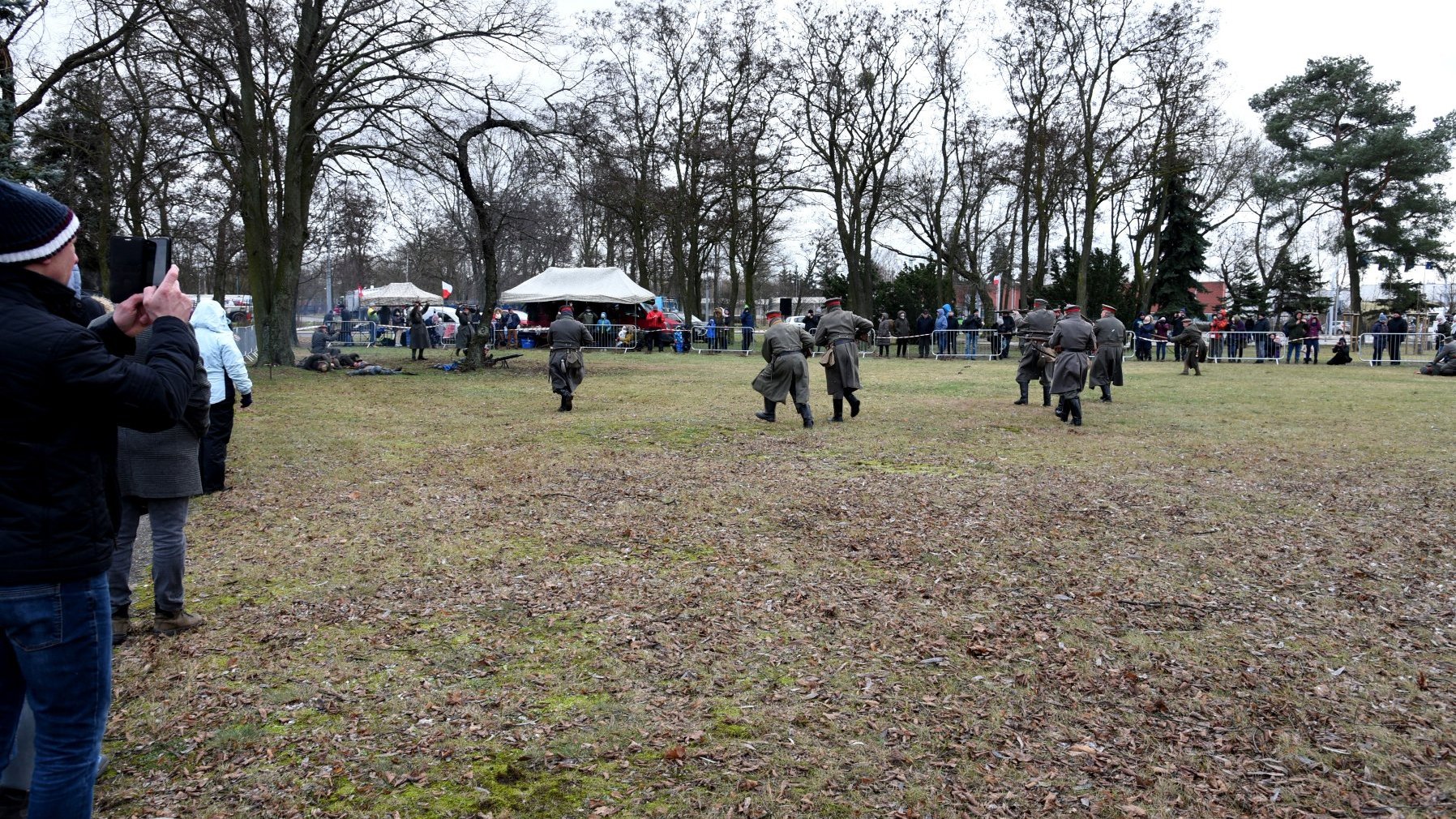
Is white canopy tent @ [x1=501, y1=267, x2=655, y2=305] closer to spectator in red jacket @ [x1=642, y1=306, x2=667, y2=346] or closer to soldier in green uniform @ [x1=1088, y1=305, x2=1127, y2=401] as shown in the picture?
spectator in red jacket @ [x1=642, y1=306, x2=667, y2=346]

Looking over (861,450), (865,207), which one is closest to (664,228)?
(865,207)

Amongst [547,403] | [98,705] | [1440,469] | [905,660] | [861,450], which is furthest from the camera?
[547,403]

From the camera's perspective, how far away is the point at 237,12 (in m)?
17.0

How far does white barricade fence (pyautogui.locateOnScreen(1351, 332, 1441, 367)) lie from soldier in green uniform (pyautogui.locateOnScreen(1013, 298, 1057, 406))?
17796mm

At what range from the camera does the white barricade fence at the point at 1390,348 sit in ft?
89.5

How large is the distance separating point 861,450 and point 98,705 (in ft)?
28.7

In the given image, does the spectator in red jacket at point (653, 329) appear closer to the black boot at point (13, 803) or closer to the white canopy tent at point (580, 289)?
the white canopy tent at point (580, 289)

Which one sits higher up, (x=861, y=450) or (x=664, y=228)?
(x=664, y=228)

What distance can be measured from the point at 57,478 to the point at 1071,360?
12.5m

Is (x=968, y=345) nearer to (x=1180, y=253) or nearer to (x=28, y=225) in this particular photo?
(x=1180, y=253)

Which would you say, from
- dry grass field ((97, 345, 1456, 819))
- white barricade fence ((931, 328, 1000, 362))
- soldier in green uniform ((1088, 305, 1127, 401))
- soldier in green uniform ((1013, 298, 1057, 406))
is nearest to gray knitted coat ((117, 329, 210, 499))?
dry grass field ((97, 345, 1456, 819))

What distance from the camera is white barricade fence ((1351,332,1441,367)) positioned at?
1074 inches

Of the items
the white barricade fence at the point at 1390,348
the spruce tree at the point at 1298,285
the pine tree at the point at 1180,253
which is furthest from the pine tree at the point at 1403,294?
the white barricade fence at the point at 1390,348

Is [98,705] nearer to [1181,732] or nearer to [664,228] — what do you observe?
[1181,732]
